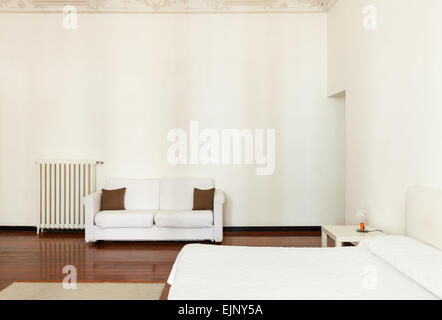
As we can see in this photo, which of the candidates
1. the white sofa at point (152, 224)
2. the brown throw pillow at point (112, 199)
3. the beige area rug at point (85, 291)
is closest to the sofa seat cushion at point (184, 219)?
the white sofa at point (152, 224)

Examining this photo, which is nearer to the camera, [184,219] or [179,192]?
[184,219]

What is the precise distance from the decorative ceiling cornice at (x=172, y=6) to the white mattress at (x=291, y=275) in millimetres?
3823

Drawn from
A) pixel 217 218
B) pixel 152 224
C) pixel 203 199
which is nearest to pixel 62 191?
pixel 152 224

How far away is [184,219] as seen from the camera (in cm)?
431

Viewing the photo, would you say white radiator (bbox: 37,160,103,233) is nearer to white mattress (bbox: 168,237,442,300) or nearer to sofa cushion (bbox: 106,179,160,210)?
sofa cushion (bbox: 106,179,160,210)

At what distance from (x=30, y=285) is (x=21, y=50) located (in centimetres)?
362

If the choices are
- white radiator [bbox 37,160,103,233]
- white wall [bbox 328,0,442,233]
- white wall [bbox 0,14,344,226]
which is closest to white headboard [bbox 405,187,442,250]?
white wall [bbox 328,0,442,233]

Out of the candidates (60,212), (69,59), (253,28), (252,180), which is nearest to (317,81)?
(253,28)

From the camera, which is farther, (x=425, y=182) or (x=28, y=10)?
(x=28, y=10)

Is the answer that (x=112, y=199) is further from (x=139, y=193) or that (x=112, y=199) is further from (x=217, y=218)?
(x=217, y=218)

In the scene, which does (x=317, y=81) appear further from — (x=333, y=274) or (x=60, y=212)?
(x=60, y=212)

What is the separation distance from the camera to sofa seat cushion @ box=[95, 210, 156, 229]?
4320 millimetres

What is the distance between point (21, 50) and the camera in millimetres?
5082

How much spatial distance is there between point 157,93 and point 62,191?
1.95 metres
